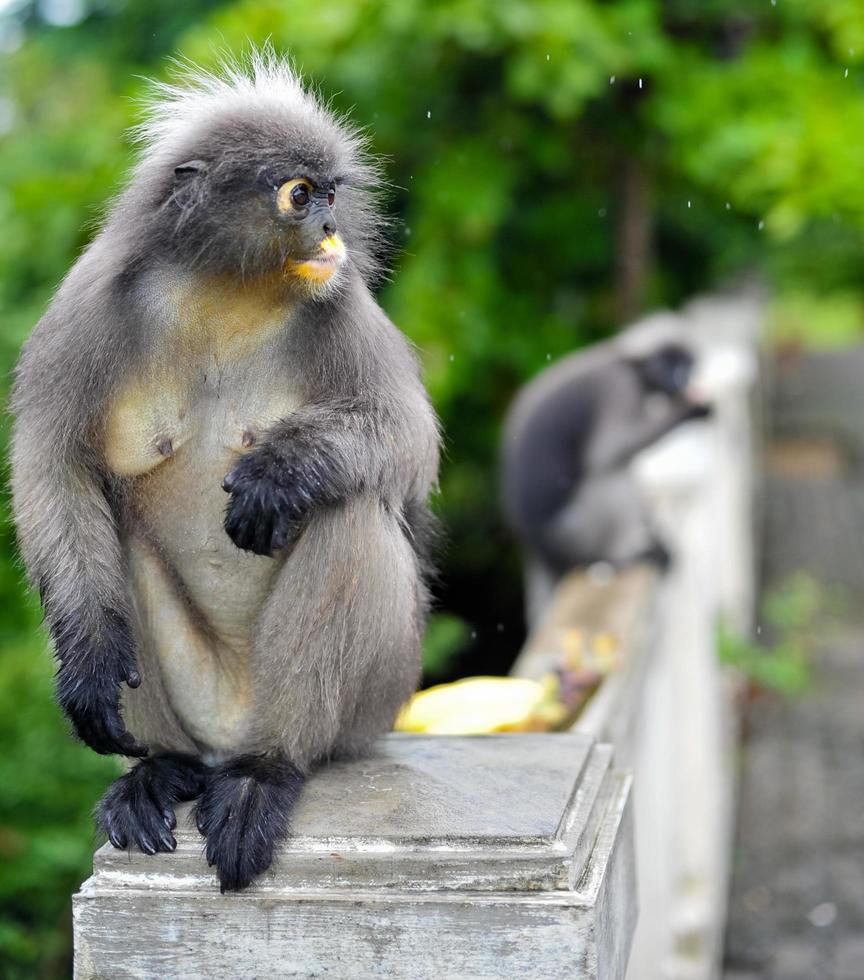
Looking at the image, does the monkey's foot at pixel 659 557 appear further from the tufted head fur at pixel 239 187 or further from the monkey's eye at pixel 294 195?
the monkey's eye at pixel 294 195

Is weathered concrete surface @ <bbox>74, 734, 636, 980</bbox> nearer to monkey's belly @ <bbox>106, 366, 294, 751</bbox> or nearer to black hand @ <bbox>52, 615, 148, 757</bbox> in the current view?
black hand @ <bbox>52, 615, 148, 757</bbox>

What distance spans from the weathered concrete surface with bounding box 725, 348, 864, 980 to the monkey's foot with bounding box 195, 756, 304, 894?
3236mm

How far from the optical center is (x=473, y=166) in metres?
7.52

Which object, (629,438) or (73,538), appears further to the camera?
(629,438)

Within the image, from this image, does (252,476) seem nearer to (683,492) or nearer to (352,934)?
(352,934)

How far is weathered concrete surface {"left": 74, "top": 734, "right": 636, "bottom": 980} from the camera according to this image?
6.51ft

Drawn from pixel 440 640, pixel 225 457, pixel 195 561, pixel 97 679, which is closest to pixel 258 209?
pixel 225 457

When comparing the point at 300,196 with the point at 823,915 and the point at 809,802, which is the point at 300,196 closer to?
the point at 823,915

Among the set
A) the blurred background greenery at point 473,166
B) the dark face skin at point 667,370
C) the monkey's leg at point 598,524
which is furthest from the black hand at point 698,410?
the blurred background greenery at point 473,166

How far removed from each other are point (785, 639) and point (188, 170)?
6.79m

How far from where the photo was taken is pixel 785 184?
6617 mm

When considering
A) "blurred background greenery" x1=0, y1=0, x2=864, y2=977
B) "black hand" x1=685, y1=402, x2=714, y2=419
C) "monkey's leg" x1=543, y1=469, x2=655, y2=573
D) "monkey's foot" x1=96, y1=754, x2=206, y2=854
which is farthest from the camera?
"black hand" x1=685, y1=402, x2=714, y2=419

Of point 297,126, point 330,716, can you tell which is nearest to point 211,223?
point 297,126

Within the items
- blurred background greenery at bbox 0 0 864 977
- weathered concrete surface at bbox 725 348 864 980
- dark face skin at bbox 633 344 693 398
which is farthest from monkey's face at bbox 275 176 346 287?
dark face skin at bbox 633 344 693 398
